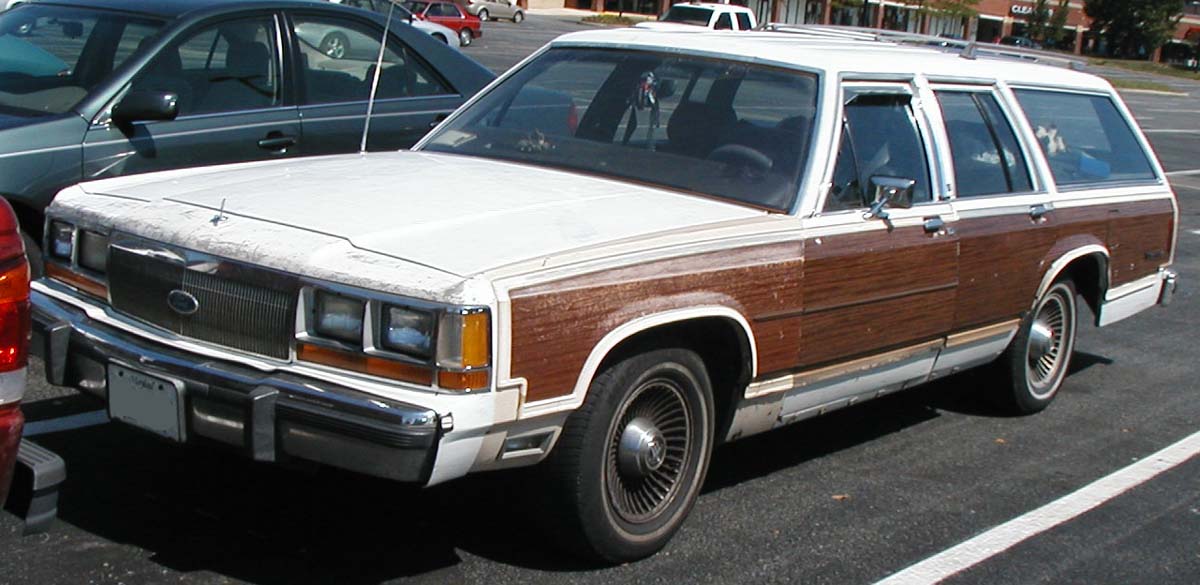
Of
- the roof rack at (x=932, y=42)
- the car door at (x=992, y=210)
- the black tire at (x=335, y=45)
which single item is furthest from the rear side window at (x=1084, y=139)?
the black tire at (x=335, y=45)

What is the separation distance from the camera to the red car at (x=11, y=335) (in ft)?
10.4

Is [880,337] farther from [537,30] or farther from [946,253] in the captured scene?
[537,30]

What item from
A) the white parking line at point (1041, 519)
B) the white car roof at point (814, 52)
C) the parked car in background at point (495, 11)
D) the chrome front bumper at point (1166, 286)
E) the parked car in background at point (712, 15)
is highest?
the white car roof at point (814, 52)

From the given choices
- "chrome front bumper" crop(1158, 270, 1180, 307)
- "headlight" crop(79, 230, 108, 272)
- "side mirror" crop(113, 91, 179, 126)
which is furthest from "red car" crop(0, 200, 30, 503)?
"chrome front bumper" crop(1158, 270, 1180, 307)

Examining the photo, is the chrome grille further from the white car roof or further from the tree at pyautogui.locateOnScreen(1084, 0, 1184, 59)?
the tree at pyautogui.locateOnScreen(1084, 0, 1184, 59)

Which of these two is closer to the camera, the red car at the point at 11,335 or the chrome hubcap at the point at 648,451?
the red car at the point at 11,335

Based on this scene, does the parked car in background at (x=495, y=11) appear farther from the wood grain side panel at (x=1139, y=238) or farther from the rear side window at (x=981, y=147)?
the rear side window at (x=981, y=147)

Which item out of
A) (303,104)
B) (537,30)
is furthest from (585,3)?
(303,104)

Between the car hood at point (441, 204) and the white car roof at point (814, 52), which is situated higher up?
the white car roof at point (814, 52)

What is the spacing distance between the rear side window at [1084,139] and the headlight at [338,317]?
12.5 ft

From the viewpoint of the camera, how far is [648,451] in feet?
14.8

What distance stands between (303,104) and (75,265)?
2841 mm

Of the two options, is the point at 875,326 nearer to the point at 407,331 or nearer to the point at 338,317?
the point at 407,331

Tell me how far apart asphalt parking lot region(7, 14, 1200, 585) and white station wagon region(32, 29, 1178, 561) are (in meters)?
0.32
